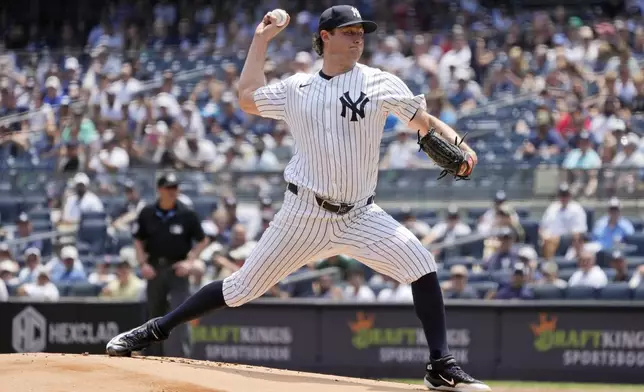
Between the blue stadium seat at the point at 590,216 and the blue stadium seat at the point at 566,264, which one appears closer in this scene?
the blue stadium seat at the point at 566,264

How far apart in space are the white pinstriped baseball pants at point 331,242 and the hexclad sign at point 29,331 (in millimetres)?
6405

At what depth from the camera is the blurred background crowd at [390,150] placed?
1254cm

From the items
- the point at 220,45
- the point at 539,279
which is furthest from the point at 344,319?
the point at 220,45

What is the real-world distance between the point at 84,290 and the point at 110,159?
2793 mm

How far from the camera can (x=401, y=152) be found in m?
14.1

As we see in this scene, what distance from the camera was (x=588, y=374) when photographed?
1108 cm

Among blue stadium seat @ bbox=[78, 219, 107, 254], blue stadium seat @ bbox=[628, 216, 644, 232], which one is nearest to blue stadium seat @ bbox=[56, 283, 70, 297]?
blue stadium seat @ bbox=[78, 219, 107, 254]

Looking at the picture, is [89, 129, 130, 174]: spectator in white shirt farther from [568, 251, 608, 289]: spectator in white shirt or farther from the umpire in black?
[568, 251, 608, 289]: spectator in white shirt

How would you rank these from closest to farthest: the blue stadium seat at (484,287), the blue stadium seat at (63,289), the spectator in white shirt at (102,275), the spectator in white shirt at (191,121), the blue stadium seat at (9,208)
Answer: the blue stadium seat at (484,287), the spectator in white shirt at (102,275), the blue stadium seat at (63,289), the blue stadium seat at (9,208), the spectator in white shirt at (191,121)

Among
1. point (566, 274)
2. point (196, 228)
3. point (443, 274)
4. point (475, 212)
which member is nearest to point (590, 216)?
point (566, 274)

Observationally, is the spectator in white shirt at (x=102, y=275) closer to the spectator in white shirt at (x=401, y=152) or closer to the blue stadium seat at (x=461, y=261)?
the spectator in white shirt at (x=401, y=152)

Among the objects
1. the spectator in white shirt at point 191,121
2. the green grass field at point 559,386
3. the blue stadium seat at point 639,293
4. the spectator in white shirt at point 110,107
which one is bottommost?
the green grass field at point 559,386

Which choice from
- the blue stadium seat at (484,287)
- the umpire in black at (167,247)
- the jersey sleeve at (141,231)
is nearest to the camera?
the umpire in black at (167,247)

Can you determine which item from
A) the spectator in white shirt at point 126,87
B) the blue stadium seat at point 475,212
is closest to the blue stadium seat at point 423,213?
the blue stadium seat at point 475,212
